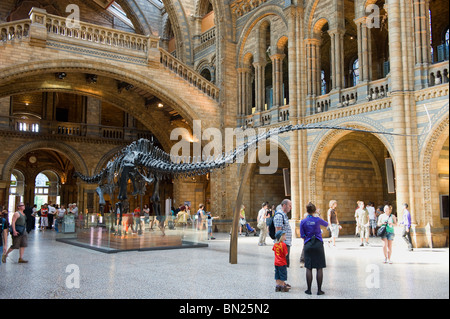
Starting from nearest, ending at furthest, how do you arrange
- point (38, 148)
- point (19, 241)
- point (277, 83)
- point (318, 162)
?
1. point (19, 241)
2. point (318, 162)
3. point (277, 83)
4. point (38, 148)

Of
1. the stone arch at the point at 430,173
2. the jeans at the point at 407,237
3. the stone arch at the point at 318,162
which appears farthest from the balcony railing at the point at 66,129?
the jeans at the point at 407,237

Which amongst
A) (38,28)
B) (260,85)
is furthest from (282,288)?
(260,85)

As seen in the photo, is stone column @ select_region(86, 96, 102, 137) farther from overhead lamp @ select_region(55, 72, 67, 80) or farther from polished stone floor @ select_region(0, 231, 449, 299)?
polished stone floor @ select_region(0, 231, 449, 299)

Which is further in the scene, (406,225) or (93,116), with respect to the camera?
(93,116)

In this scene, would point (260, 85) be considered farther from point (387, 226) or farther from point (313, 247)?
point (313, 247)

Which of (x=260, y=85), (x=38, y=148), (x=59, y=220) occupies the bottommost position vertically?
(x=59, y=220)

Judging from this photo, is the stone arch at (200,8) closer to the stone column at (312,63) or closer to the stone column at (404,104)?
the stone column at (312,63)

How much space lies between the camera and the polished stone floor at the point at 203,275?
6387 millimetres

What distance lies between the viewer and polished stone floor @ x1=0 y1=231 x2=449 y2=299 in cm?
639

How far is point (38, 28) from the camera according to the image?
16.2 meters

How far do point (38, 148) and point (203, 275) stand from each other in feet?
64.0

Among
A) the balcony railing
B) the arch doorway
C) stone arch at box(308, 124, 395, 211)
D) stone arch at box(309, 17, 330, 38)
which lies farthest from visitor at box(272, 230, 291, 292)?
the balcony railing

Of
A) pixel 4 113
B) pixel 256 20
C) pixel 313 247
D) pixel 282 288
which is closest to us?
pixel 313 247

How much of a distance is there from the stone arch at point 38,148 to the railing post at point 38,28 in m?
9.08
